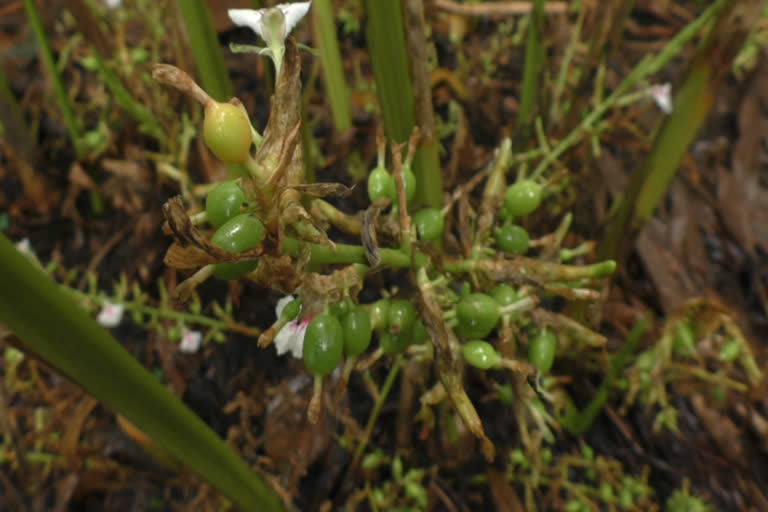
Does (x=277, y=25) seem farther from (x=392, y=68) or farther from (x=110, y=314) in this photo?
(x=110, y=314)

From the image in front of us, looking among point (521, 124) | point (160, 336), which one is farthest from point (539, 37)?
point (160, 336)

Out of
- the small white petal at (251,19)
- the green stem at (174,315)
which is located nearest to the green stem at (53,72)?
the green stem at (174,315)

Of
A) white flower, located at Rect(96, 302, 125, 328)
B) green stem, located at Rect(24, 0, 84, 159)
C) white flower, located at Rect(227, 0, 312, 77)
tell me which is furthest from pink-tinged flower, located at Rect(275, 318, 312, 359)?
green stem, located at Rect(24, 0, 84, 159)

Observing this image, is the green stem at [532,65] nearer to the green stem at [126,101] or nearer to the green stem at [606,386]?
the green stem at [606,386]

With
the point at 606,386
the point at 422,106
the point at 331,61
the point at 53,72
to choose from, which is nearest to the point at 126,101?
the point at 53,72

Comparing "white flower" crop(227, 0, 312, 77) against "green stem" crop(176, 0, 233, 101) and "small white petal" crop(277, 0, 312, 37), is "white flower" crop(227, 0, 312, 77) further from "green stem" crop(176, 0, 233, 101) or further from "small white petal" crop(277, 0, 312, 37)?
"green stem" crop(176, 0, 233, 101)

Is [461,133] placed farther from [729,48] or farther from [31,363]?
[31,363]
